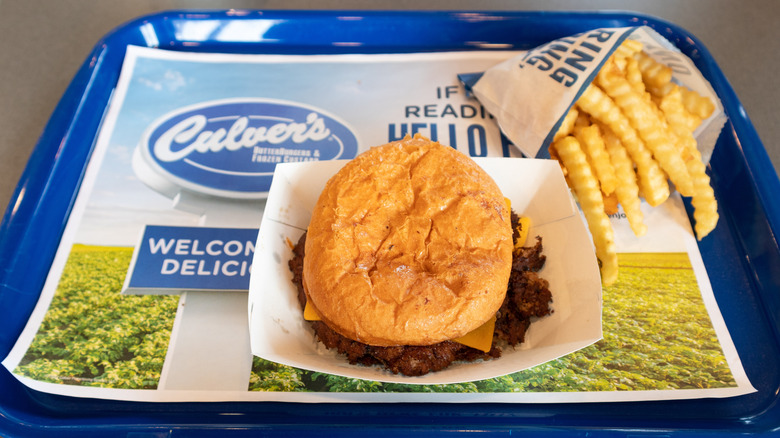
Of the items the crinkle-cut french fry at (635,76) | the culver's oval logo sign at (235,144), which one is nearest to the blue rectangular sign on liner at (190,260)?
the culver's oval logo sign at (235,144)

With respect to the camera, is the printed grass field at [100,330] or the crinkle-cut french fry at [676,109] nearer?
the printed grass field at [100,330]

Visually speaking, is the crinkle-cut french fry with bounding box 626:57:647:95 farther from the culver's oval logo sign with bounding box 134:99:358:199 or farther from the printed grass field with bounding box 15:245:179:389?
the printed grass field with bounding box 15:245:179:389

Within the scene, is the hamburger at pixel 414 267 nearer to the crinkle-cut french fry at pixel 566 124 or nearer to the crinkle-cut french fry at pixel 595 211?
the crinkle-cut french fry at pixel 595 211

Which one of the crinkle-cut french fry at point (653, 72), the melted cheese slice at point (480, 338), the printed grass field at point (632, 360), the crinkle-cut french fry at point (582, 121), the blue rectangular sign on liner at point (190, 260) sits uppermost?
the crinkle-cut french fry at point (653, 72)

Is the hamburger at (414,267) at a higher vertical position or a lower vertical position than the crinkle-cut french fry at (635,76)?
lower

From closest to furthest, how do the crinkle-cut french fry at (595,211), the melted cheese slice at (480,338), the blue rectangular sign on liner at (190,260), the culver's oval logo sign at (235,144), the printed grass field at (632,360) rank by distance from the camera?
the melted cheese slice at (480,338)
the printed grass field at (632,360)
the crinkle-cut french fry at (595,211)
the blue rectangular sign on liner at (190,260)
the culver's oval logo sign at (235,144)

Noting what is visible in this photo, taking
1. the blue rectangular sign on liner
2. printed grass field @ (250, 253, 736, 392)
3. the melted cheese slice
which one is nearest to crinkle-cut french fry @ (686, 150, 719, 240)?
printed grass field @ (250, 253, 736, 392)

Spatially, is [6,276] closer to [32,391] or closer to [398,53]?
[32,391]

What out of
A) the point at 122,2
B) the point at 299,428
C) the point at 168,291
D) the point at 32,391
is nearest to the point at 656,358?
the point at 299,428

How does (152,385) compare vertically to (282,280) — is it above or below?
below
